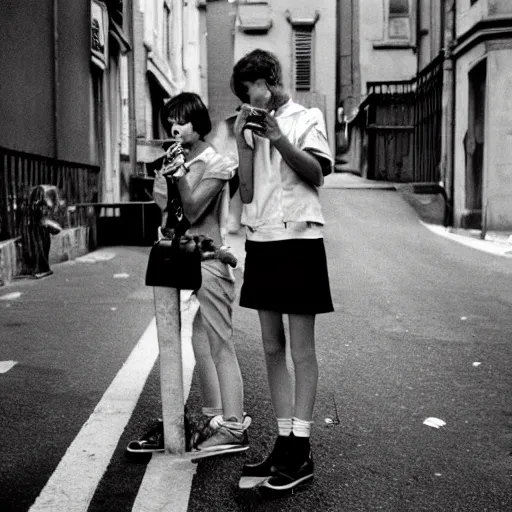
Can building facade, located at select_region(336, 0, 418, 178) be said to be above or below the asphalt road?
above

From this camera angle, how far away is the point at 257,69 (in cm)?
337

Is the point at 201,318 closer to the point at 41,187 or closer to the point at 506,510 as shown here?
the point at 506,510

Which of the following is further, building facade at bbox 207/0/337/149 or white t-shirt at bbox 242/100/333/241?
building facade at bbox 207/0/337/149

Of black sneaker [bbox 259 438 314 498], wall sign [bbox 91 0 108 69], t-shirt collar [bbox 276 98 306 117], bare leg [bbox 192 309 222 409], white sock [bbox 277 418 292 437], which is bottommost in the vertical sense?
black sneaker [bbox 259 438 314 498]

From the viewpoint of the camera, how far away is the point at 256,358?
19.7 feet

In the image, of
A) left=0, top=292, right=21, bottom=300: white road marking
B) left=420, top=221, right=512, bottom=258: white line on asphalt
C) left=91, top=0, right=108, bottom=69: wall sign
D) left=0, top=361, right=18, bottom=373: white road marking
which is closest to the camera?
left=0, top=361, right=18, bottom=373: white road marking

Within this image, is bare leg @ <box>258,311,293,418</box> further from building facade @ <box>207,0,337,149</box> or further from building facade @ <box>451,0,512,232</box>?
building facade @ <box>207,0,337,149</box>

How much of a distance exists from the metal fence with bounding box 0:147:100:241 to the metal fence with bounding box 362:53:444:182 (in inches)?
352

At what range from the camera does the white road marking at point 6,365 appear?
5633 millimetres

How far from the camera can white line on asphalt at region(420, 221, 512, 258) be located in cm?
1362

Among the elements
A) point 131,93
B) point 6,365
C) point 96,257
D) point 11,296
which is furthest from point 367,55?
point 6,365

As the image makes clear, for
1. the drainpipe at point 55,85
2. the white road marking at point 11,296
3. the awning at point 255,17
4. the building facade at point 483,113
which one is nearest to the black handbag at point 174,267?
Answer: the white road marking at point 11,296

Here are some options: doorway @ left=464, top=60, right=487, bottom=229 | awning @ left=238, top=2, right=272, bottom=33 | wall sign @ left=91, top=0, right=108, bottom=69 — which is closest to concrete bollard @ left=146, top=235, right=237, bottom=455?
wall sign @ left=91, top=0, right=108, bottom=69

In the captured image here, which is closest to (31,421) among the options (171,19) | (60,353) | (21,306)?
(60,353)
